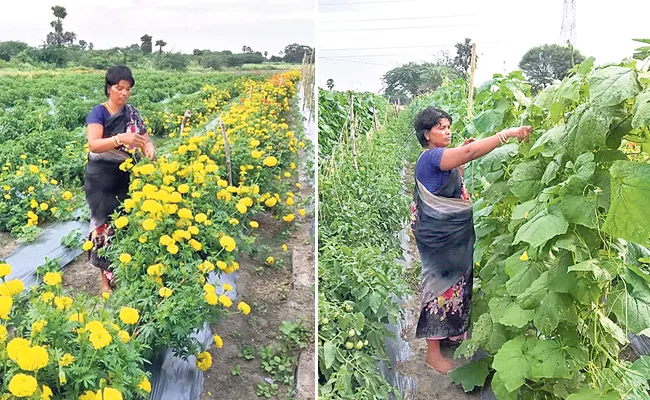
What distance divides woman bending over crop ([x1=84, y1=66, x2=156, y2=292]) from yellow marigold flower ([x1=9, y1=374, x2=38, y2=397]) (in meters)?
0.93

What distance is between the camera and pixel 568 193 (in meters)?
1.23

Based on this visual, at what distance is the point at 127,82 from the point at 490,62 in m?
1.33

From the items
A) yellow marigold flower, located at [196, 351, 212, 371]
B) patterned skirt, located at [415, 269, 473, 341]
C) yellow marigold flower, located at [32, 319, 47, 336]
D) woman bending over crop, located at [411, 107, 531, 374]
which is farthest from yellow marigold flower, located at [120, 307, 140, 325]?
patterned skirt, located at [415, 269, 473, 341]

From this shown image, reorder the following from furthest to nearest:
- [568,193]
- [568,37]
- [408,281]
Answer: [408,281], [568,37], [568,193]

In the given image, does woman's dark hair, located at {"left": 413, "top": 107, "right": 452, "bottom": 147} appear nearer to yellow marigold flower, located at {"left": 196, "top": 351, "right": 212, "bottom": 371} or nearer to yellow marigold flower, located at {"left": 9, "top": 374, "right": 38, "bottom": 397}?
yellow marigold flower, located at {"left": 196, "top": 351, "right": 212, "bottom": 371}

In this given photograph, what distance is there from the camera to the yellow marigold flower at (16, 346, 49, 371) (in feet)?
3.21

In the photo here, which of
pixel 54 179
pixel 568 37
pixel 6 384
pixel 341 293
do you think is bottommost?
pixel 341 293

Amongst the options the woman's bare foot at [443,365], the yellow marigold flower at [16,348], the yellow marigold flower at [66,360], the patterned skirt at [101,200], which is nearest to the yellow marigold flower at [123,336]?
the yellow marigold flower at [66,360]

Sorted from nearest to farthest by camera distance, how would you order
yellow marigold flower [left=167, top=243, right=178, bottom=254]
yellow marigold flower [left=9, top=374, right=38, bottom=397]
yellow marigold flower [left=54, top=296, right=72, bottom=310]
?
yellow marigold flower [left=9, top=374, right=38, bottom=397] < yellow marigold flower [left=54, top=296, right=72, bottom=310] < yellow marigold flower [left=167, top=243, right=178, bottom=254]

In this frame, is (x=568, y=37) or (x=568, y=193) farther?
(x=568, y=37)

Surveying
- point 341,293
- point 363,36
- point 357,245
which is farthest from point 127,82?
point 357,245

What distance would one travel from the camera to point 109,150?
1.88 m

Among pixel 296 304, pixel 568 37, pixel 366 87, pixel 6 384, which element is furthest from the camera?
pixel 366 87

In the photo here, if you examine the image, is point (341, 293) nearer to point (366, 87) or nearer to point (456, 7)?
point (366, 87)
